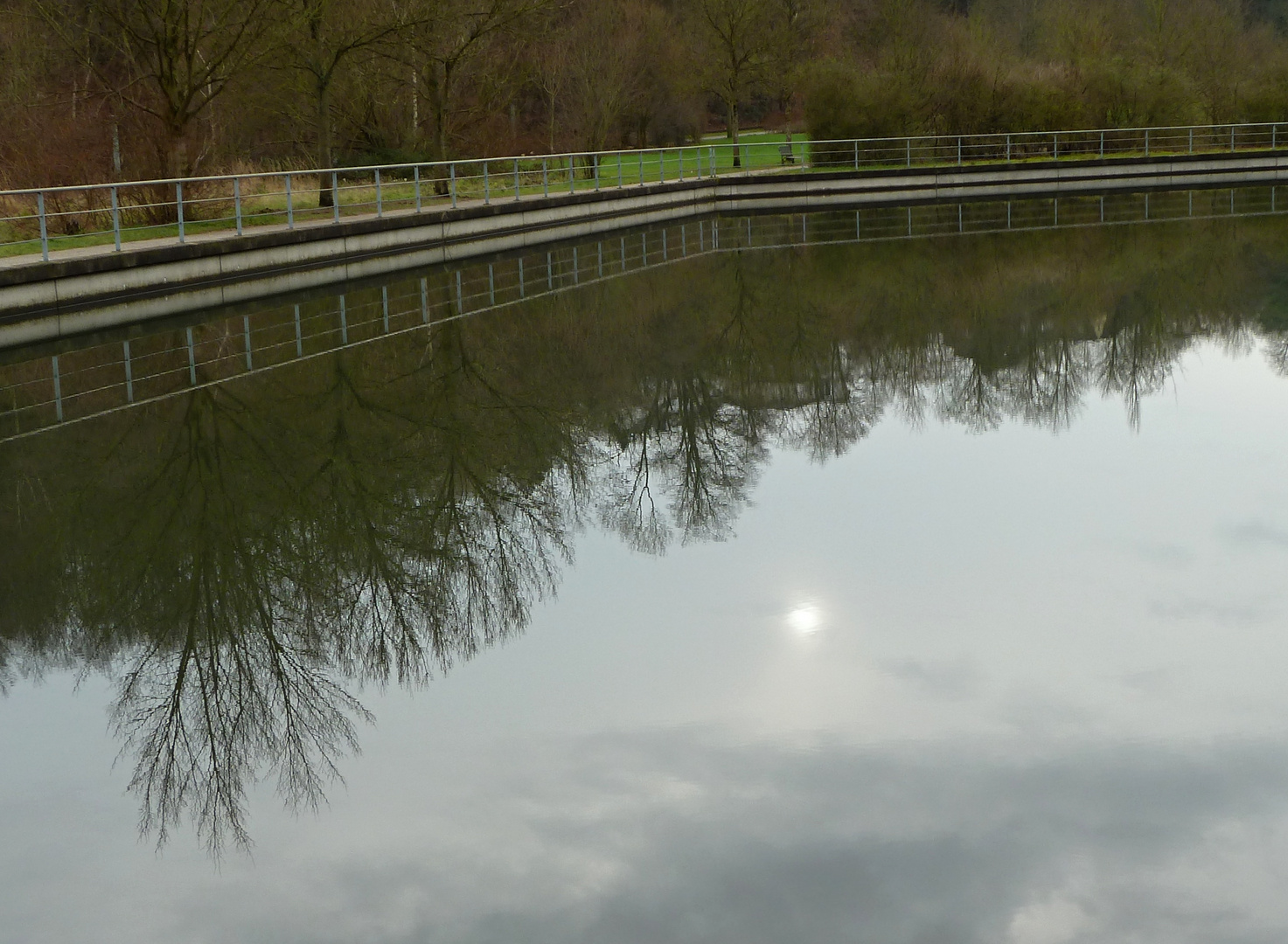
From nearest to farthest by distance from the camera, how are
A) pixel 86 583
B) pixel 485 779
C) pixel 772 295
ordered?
1. pixel 485 779
2. pixel 86 583
3. pixel 772 295

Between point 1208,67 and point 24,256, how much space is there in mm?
38030

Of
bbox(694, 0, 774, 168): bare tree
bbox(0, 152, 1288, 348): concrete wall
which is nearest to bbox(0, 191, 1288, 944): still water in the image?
bbox(0, 152, 1288, 348): concrete wall

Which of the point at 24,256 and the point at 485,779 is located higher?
the point at 24,256

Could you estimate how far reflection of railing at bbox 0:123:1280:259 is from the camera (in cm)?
2111

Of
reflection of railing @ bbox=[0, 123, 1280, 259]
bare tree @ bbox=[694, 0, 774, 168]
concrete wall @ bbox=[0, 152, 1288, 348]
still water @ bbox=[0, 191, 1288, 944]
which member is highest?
bare tree @ bbox=[694, 0, 774, 168]

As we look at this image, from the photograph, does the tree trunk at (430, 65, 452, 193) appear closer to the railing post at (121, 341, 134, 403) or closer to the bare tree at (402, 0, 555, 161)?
the bare tree at (402, 0, 555, 161)

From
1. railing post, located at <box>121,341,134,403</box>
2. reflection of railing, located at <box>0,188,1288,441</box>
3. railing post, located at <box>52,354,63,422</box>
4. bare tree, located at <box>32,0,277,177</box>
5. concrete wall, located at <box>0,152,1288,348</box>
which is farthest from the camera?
bare tree, located at <box>32,0,277,177</box>

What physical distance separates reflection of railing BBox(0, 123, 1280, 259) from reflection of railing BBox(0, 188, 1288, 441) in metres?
2.28

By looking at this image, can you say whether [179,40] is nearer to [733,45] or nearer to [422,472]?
[422,472]

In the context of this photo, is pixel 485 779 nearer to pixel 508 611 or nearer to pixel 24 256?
pixel 508 611

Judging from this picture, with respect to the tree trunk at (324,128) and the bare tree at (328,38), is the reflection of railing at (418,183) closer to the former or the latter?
the tree trunk at (324,128)

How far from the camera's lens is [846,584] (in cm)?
767

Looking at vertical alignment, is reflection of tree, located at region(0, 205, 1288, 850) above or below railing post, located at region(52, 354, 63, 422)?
below

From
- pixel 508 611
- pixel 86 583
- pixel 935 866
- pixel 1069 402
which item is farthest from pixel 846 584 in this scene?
pixel 1069 402
